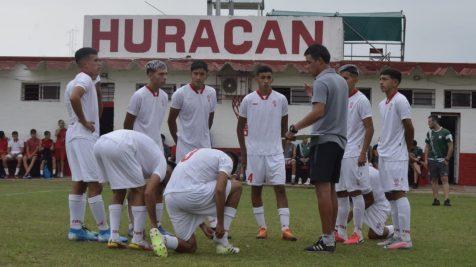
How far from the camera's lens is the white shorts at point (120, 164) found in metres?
8.80

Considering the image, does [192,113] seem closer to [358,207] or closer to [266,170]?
[266,170]

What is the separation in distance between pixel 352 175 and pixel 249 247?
1.89 meters

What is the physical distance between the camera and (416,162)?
2638 centimetres

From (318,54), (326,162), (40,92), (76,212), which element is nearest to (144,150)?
(76,212)

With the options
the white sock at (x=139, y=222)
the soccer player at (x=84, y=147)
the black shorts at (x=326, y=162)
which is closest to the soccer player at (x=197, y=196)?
the white sock at (x=139, y=222)

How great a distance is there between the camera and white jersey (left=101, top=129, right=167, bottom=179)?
8.88 metres

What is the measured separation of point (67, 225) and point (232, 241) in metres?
2.75

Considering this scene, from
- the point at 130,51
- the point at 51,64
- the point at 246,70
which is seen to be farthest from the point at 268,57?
the point at 51,64

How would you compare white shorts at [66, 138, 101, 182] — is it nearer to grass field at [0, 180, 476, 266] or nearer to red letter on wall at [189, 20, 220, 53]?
grass field at [0, 180, 476, 266]

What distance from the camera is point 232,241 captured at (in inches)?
389

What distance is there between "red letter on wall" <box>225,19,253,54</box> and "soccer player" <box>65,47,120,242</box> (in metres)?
21.2

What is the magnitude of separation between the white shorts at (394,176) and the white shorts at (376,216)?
3.89 ft

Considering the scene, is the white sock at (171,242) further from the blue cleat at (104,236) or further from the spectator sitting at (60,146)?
the spectator sitting at (60,146)

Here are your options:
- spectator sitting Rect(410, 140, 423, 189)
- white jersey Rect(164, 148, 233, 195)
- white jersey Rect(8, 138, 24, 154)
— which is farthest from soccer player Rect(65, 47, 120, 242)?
white jersey Rect(8, 138, 24, 154)
